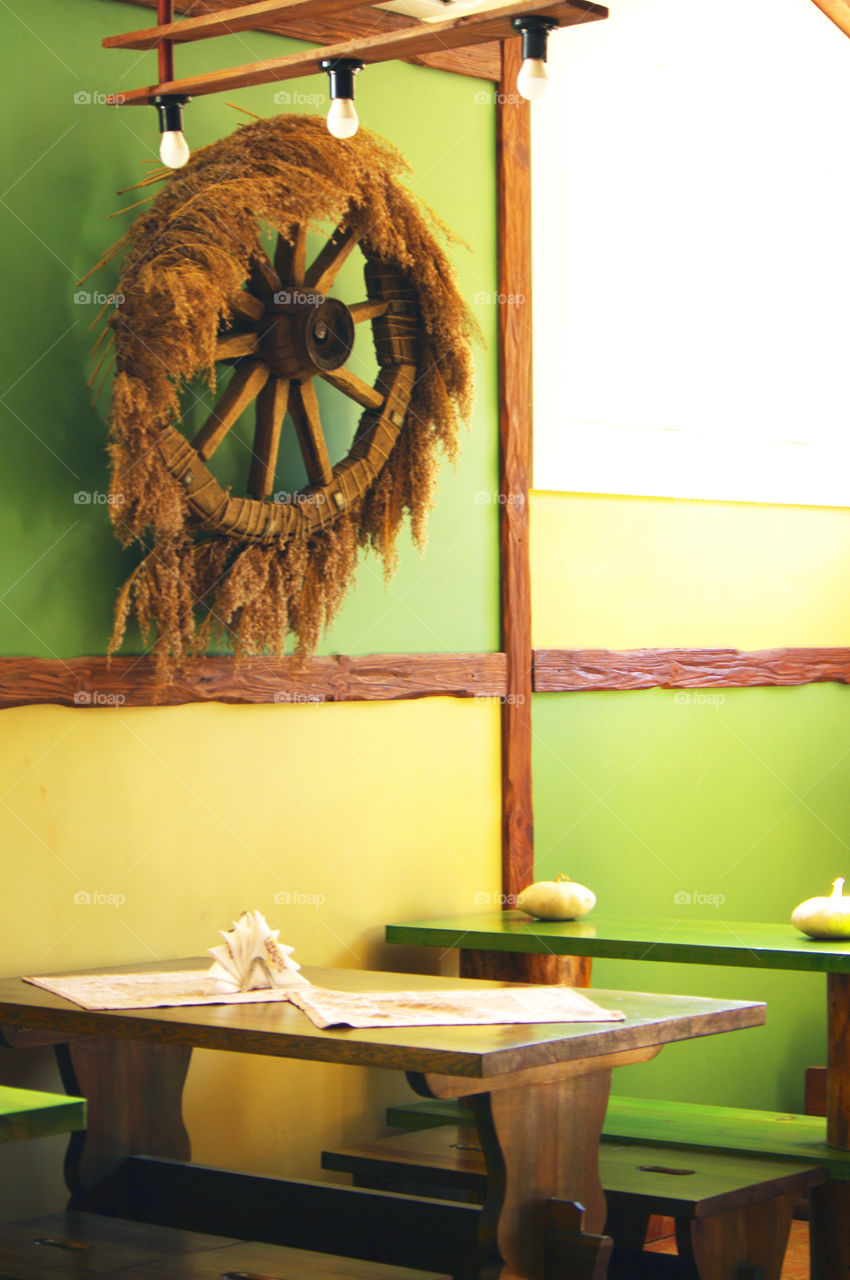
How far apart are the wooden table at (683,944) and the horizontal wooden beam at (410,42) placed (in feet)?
7.70

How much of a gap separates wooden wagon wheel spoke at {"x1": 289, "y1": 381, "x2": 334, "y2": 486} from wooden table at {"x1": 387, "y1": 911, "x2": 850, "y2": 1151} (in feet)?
4.68

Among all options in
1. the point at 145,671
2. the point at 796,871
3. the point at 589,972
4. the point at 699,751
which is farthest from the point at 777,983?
the point at 145,671

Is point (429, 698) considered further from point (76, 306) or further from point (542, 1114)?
point (542, 1114)

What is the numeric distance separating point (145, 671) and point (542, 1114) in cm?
177

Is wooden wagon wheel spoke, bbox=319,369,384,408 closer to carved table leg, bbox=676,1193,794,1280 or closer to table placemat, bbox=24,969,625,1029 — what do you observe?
table placemat, bbox=24,969,625,1029

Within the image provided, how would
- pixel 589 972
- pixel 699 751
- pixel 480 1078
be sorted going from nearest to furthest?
pixel 480 1078 → pixel 589 972 → pixel 699 751

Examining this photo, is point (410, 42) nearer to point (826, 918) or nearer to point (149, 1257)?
point (826, 918)

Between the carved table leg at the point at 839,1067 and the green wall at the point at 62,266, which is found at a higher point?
the green wall at the point at 62,266

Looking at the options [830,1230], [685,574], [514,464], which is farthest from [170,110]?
[830,1230]

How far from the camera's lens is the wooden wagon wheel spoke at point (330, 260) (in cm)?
468

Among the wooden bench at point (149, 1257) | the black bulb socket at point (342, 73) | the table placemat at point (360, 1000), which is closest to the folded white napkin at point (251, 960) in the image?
the table placemat at point (360, 1000)

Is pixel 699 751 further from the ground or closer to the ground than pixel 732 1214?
further from the ground

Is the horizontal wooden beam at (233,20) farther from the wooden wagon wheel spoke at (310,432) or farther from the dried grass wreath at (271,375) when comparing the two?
the wooden wagon wheel spoke at (310,432)

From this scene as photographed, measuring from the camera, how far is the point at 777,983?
6266 mm
